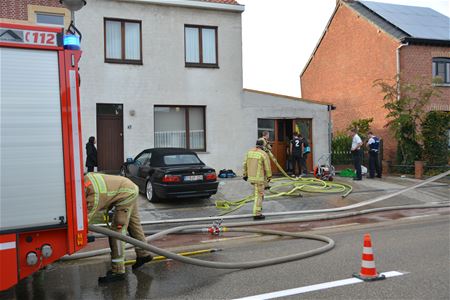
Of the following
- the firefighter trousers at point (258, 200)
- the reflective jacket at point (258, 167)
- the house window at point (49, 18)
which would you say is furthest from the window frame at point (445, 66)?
the house window at point (49, 18)

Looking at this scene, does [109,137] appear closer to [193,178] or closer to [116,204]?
[193,178]

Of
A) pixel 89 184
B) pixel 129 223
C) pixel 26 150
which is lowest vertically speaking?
pixel 129 223

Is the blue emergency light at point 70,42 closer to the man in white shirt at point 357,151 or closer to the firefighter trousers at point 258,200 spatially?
the firefighter trousers at point 258,200

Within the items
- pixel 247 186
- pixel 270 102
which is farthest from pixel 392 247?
pixel 270 102

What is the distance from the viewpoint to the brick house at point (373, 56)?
2028 centimetres

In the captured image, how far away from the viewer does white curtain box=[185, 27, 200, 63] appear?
655 inches

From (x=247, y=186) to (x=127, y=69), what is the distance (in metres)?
5.84

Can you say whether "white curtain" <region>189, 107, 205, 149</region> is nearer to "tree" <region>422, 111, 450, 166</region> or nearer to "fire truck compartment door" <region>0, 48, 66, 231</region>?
"tree" <region>422, 111, 450, 166</region>

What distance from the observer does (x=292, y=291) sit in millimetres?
4910

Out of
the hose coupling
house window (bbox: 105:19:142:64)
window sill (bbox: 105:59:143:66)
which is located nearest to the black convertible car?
the hose coupling

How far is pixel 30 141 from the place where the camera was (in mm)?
4012

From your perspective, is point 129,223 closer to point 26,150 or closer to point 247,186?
point 26,150

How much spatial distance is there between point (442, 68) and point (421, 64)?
158 cm

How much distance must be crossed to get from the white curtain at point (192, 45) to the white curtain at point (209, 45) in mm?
273
